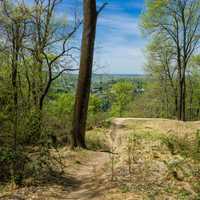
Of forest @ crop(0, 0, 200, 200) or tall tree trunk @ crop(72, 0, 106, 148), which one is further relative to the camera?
tall tree trunk @ crop(72, 0, 106, 148)

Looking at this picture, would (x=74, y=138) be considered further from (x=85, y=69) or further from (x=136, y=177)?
(x=136, y=177)

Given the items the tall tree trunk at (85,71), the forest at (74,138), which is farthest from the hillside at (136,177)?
the tall tree trunk at (85,71)

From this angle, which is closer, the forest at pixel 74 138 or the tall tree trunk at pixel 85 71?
the forest at pixel 74 138

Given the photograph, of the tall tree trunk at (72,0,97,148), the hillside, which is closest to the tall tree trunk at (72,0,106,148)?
the tall tree trunk at (72,0,97,148)

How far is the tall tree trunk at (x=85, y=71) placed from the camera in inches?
401

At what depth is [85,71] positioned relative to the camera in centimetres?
1039

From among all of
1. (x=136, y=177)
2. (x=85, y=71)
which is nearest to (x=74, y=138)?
(x=85, y=71)

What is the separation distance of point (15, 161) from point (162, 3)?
1915cm

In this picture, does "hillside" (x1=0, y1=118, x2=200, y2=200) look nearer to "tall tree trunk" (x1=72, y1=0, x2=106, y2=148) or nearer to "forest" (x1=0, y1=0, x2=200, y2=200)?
"forest" (x1=0, y1=0, x2=200, y2=200)

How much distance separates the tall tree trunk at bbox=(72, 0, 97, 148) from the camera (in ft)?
33.4

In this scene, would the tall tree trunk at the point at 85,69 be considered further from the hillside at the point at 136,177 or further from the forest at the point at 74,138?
the hillside at the point at 136,177

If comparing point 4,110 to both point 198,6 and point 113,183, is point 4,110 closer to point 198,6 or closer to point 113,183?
point 113,183

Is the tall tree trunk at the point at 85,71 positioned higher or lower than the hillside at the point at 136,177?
higher

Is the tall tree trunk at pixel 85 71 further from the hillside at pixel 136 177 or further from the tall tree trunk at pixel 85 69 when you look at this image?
the hillside at pixel 136 177
